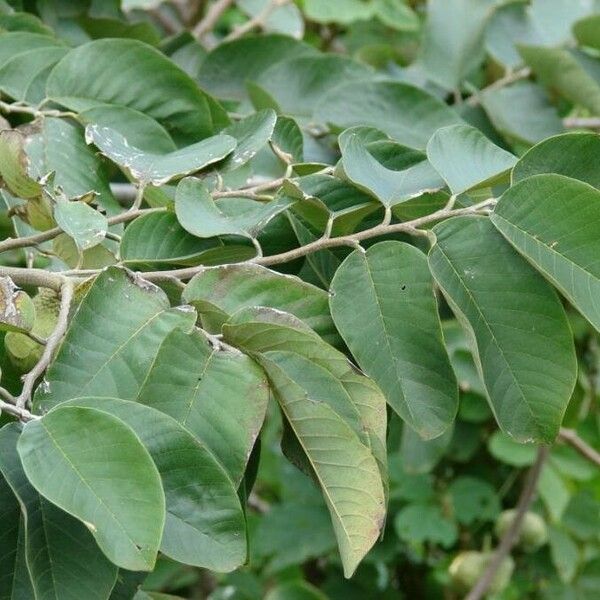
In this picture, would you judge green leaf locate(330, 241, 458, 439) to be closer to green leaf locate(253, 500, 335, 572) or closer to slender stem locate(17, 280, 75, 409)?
slender stem locate(17, 280, 75, 409)

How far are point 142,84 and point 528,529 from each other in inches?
49.2

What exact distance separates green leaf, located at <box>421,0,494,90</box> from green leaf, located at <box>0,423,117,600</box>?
3.78 feet

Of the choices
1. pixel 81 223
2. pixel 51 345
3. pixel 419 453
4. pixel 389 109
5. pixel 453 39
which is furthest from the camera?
pixel 419 453

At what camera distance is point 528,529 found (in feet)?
6.96

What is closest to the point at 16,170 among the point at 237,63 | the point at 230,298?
the point at 230,298

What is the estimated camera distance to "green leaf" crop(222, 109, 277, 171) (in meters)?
0.99

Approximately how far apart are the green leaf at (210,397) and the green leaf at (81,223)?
5.5 inches

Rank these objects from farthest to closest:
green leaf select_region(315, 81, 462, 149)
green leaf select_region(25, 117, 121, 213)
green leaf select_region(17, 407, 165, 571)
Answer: green leaf select_region(315, 81, 462, 149)
green leaf select_region(25, 117, 121, 213)
green leaf select_region(17, 407, 165, 571)

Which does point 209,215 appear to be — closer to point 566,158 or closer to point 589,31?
point 566,158

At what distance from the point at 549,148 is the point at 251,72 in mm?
784

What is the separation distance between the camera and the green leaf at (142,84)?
3.88 feet

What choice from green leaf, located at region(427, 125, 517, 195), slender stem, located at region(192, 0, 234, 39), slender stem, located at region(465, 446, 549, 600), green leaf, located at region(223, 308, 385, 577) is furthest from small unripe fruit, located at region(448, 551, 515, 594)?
green leaf, located at region(223, 308, 385, 577)

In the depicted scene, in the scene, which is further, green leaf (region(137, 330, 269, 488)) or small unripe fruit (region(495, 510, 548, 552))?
small unripe fruit (region(495, 510, 548, 552))

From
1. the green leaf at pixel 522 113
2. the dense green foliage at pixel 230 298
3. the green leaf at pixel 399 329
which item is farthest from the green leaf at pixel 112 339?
the green leaf at pixel 522 113
